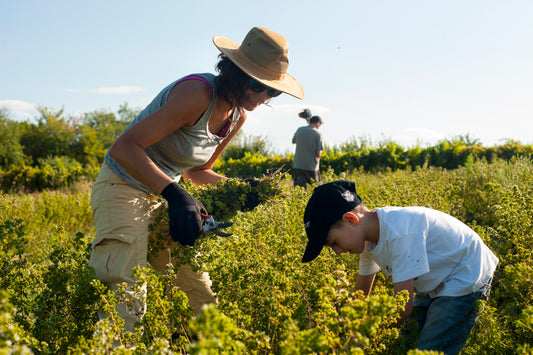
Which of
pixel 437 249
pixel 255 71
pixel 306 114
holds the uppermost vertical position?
pixel 255 71

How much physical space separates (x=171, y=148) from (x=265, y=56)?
787 mm

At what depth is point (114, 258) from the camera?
7.55 ft

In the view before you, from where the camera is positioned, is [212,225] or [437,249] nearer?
[437,249]

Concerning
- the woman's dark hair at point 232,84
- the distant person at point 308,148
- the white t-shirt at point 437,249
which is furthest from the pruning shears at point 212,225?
the distant person at point 308,148

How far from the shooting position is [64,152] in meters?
33.2

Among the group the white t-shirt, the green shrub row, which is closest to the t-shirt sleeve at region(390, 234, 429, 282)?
the white t-shirt

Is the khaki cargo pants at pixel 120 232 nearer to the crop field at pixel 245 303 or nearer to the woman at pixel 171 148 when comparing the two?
the woman at pixel 171 148

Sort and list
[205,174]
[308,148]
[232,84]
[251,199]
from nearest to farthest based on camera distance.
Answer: [232,84] < [251,199] < [205,174] < [308,148]

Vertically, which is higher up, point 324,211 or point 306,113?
point 324,211

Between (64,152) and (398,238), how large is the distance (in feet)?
116

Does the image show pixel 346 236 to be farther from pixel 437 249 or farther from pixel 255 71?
pixel 255 71

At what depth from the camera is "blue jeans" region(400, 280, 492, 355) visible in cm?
214

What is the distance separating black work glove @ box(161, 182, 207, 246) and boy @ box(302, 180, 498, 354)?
0.60m

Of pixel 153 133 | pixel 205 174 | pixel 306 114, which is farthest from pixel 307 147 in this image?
pixel 153 133
